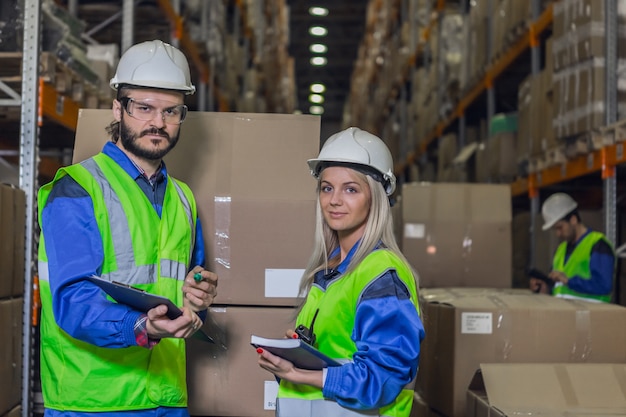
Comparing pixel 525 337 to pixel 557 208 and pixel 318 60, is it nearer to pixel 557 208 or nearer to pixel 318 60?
pixel 557 208

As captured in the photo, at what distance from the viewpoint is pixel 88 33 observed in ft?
23.2

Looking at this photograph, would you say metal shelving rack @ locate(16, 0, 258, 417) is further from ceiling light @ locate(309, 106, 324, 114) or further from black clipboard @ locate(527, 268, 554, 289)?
ceiling light @ locate(309, 106, 324, 114)

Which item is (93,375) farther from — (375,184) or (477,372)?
(477,372)

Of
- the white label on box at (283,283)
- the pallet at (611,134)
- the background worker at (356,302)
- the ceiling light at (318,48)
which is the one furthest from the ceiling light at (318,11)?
the background worker at (356,302)

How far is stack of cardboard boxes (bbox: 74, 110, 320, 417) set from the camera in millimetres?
3141

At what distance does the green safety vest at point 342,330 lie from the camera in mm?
2322

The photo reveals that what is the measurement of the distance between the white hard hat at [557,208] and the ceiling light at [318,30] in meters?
15.1

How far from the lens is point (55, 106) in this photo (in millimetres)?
4562

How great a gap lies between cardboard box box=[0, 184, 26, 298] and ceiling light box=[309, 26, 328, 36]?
58.1 ft

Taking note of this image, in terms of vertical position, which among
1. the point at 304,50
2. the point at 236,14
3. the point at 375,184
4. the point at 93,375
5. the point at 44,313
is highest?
the point at 304,50

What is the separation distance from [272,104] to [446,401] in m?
14.5

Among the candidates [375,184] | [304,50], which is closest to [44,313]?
[375,184]

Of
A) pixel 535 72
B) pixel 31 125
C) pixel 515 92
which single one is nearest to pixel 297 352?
pixel 31 125

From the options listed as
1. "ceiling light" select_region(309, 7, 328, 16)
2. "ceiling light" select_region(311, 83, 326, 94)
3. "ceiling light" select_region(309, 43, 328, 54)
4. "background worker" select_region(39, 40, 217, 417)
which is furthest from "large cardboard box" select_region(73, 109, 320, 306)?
"ceiling light" select_region(311, 83, 326, 94)
